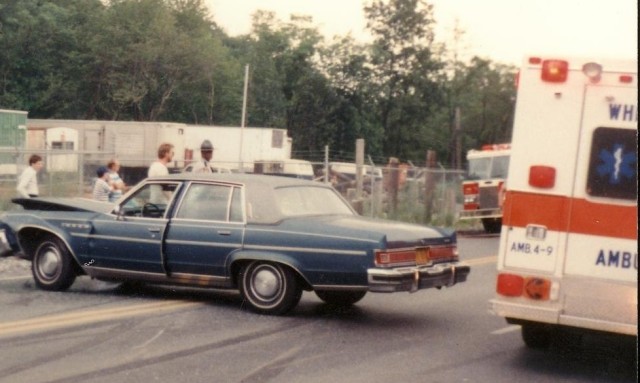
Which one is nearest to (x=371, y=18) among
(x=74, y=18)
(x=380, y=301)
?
(x=74, y=18)

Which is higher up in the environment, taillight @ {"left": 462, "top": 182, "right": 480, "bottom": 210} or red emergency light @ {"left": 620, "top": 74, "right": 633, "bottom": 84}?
red emergency light @ {"left": 620, "top": 74, "right": 633, "bottom": 84}

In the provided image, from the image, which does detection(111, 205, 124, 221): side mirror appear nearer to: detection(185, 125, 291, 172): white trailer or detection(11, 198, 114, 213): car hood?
detection(11, 198, 114, 213): car hood

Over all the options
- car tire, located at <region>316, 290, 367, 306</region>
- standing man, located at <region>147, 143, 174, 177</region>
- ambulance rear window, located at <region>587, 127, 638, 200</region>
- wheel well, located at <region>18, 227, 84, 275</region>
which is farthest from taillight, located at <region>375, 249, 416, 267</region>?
standing man, located at <region>147, 143, 174, 177</region>

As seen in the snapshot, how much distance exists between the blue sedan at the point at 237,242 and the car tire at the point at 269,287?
10 millimetres

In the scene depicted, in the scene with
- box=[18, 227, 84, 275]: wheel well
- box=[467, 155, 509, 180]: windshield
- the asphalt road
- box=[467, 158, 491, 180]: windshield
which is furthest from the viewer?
box=[467, 158, 491, 180]: windshield

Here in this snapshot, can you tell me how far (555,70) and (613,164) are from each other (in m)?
0.85

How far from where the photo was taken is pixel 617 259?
25.5 ft

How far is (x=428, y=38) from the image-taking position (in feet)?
250

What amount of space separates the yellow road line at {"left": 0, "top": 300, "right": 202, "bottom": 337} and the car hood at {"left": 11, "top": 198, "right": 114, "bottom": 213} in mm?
1422

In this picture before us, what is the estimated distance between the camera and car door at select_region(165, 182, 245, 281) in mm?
10594

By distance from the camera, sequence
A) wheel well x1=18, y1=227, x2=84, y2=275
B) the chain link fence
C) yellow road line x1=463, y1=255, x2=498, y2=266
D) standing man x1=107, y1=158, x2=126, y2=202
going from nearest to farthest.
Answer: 1. wheel well x1=18, y1=227, x2=84, y2=275
2. standing man x1=107, y1=158, x2=126, y2=202
3. yellow road line x1=463, y1=255, x2=498, y2=266
4. the chain link fence

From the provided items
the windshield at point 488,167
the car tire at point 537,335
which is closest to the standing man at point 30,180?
the car tire at point 537,335

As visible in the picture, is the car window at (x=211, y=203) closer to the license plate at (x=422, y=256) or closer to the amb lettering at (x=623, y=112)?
the license plate at (x=422, y=256)

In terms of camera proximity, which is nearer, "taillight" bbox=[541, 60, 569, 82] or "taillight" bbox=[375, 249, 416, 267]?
"taillight" bbox=[541, 60, 569, 82]
